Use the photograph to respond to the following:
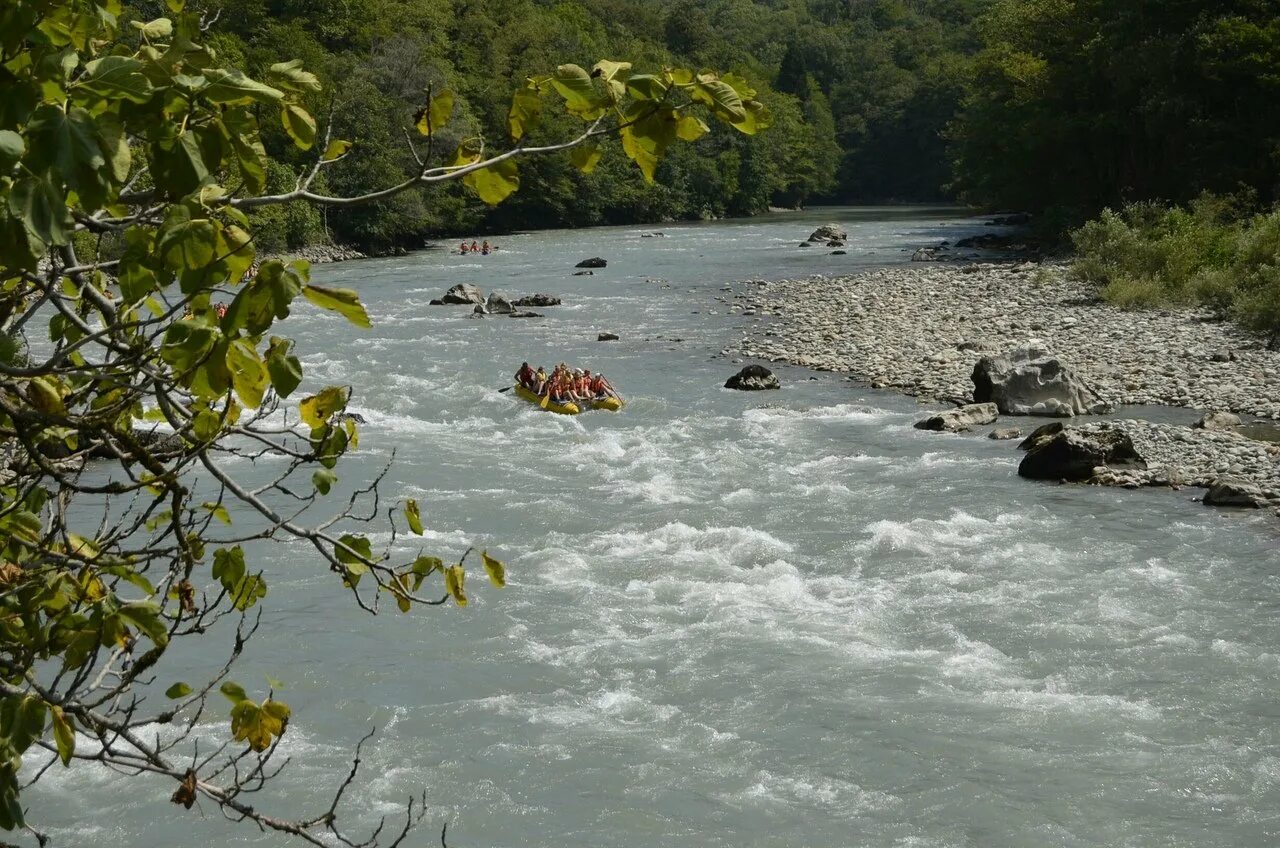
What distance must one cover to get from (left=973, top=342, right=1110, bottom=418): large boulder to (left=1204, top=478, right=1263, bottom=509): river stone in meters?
4.83

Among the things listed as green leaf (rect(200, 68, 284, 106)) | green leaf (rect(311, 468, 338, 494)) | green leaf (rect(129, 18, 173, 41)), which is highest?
green leaf (rect(129, 18, 173, 41))

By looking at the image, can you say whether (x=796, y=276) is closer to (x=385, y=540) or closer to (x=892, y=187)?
(x=385, y=540)

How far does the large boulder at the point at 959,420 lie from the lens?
17.7 metres

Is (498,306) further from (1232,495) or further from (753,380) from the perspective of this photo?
(1232,495)

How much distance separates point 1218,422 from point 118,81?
1642 cm

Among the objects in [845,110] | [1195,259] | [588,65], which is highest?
[588,65]

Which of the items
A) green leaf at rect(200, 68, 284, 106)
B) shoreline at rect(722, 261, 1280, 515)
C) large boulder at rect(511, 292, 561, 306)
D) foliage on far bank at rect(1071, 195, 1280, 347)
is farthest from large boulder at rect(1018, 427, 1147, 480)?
large boulder at rect(511, 292, 561, 306)

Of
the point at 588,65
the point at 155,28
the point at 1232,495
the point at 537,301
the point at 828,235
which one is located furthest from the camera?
the point at 588,65

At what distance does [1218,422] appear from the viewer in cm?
1648

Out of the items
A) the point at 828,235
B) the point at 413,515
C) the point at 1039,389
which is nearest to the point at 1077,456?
the point at 1039,389

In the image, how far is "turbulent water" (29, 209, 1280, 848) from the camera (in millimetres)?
7805

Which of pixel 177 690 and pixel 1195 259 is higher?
pixel 177 690

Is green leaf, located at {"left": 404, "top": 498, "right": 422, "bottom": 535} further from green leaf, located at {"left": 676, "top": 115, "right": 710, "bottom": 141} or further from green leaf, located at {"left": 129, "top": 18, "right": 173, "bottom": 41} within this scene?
green leaf, located at {"left": 129, "top": 18, "right": 173, "bottom": 41}

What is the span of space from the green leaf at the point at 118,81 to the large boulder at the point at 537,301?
30300 mm
